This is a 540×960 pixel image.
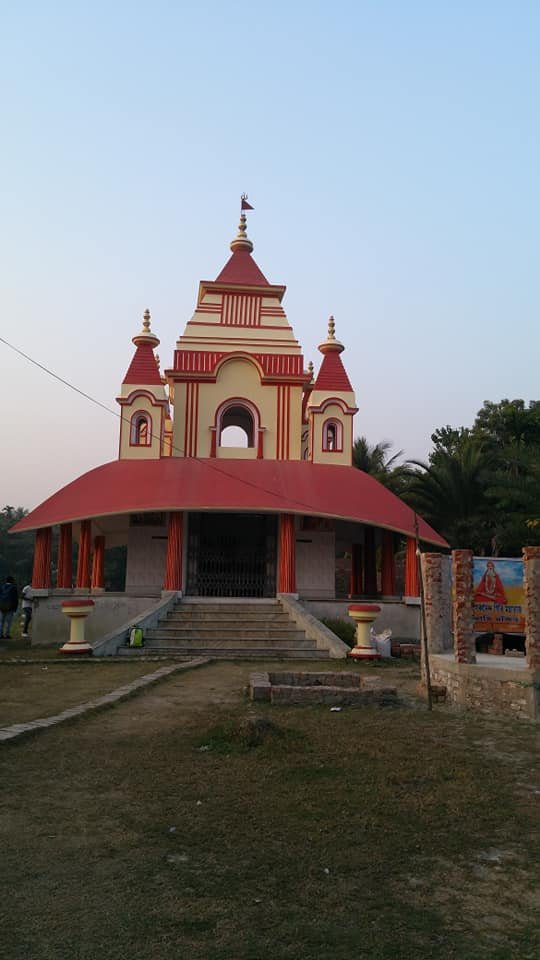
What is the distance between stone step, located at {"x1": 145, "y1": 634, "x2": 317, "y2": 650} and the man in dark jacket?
4.51 m

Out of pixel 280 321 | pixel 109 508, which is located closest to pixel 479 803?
pixel 109 508

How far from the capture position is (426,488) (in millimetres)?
25391

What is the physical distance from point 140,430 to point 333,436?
545cm

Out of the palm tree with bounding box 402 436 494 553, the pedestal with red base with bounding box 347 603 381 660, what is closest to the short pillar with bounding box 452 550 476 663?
the pedestal with red base with bounding box 347 603 381 660

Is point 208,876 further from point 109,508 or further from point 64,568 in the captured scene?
point 64,568

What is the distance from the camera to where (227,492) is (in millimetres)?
18281

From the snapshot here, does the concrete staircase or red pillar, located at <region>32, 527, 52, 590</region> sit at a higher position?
red pillar, located at <region>32, 527, 52, 590</region>

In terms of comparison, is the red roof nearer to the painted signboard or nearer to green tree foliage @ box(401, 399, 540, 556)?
green tree foliage @ box(401, 399, 540, 556)

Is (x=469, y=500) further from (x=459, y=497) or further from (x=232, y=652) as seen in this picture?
(x=232, y=652)

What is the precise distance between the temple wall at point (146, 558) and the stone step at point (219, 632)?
490cm

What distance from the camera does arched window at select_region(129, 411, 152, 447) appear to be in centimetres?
2044

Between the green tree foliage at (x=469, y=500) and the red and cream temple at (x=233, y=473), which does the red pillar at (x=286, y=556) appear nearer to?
the red and cream temple at (x=233, y=473)

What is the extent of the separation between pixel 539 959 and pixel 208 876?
1.58m

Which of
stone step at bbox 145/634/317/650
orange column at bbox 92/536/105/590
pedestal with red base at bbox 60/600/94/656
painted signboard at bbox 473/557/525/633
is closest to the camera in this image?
painted signboard at bbox 473/557/525/633
